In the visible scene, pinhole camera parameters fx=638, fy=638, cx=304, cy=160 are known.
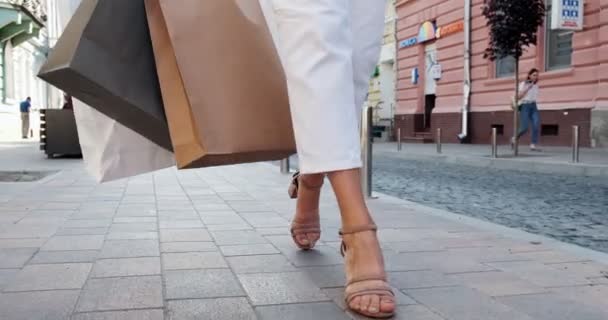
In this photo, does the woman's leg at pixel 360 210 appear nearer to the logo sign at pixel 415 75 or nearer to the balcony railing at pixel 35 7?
the balcony railing at pixel 35 7

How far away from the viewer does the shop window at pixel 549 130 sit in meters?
15.3

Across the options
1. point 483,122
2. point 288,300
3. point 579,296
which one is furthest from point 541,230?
point 483,122

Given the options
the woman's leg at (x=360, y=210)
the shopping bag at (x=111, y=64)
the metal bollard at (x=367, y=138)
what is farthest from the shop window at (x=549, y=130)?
the shopping bag at (x=111, y=64)

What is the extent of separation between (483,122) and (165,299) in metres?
17.2

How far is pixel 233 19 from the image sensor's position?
6.67ft

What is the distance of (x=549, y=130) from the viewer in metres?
15.6

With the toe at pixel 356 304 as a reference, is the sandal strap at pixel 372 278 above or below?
above

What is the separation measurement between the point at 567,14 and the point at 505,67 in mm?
3984

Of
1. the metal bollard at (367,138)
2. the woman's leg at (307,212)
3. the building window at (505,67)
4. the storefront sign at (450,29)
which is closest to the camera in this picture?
the woman's leg at (307,212)

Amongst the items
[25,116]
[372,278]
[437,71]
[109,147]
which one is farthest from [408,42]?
[372,278]

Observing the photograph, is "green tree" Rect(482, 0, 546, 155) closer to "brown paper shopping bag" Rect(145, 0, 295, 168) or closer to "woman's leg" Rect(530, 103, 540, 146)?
"woman's leg" Rect(530, 103, 540, 146)

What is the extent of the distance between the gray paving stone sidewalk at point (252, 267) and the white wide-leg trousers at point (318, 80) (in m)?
0.54

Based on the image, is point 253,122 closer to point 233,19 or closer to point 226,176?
point 233,19

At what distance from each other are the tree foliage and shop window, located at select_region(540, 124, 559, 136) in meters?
2.95
